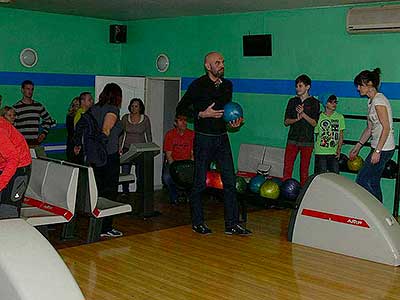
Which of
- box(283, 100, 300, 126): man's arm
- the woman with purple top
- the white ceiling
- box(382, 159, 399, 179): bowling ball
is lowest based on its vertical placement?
box(382, 159, 399, 179): bowling ball

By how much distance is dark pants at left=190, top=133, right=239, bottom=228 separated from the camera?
4555mm

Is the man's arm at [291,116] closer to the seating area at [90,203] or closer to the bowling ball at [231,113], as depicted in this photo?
the bowling ball at [231,113]


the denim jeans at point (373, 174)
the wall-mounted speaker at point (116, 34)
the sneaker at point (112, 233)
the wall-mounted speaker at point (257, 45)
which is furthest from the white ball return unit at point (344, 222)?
the wall-mounted speaker at point (116, 34)

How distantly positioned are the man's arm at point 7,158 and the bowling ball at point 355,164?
11.0 ft

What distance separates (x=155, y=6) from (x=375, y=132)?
9.79 feet

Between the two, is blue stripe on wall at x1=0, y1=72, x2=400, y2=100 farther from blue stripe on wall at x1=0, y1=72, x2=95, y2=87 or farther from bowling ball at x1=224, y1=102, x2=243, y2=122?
bowling ball at x1=224, y1=102, x2=243, y2=122

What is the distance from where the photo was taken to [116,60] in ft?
27.3

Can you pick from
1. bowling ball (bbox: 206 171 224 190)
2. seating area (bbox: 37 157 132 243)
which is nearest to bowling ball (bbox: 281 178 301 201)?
bowling ball (bbox: 206 171 224 190)

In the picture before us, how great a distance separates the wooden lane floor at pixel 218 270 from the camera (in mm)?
3518

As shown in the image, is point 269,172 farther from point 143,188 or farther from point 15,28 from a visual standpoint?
point 15,28

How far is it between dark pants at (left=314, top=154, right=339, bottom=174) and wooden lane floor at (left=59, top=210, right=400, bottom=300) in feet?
3.92

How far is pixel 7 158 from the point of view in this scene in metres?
3.39

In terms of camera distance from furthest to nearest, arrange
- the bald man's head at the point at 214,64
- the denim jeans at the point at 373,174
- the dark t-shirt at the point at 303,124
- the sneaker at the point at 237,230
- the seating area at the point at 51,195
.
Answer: the dark t-shirt at the point at 303,124
the sneaker at the point at 237,230
the denim jeans at the point at 373,174
the bald man's head at the point at 214,64
the seating area at the point at 51,195

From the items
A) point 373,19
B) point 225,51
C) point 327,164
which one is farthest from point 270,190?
point 225,51
